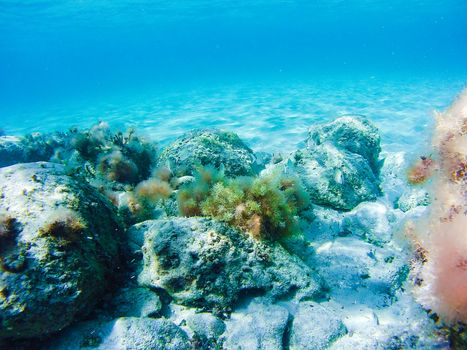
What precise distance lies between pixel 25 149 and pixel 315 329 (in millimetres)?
11322

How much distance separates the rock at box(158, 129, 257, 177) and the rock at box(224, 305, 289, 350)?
287cm

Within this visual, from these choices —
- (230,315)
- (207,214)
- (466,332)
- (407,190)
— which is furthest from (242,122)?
(466,332)

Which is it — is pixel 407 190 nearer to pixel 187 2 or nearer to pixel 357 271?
pixel 357 271

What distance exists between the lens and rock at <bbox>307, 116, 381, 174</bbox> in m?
6.79

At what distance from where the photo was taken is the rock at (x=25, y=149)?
9786 mm

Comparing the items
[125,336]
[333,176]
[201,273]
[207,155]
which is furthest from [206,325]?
[333,176]

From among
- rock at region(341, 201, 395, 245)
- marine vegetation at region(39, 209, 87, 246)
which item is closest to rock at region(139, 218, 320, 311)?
marine vegetation at region(39, 209, 87, 246)

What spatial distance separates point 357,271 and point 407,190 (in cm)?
297

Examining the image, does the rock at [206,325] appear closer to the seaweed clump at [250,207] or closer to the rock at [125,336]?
the rock at [125,336]

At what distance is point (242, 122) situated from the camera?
12922 millimetres

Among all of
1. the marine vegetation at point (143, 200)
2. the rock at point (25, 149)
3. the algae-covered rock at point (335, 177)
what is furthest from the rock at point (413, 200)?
the rock at point (25, 149)

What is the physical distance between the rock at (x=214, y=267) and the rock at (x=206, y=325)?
0.42 feet

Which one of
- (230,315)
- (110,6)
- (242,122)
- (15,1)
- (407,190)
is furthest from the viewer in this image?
(110,6)

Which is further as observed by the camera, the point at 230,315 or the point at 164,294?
the point at 164,294
